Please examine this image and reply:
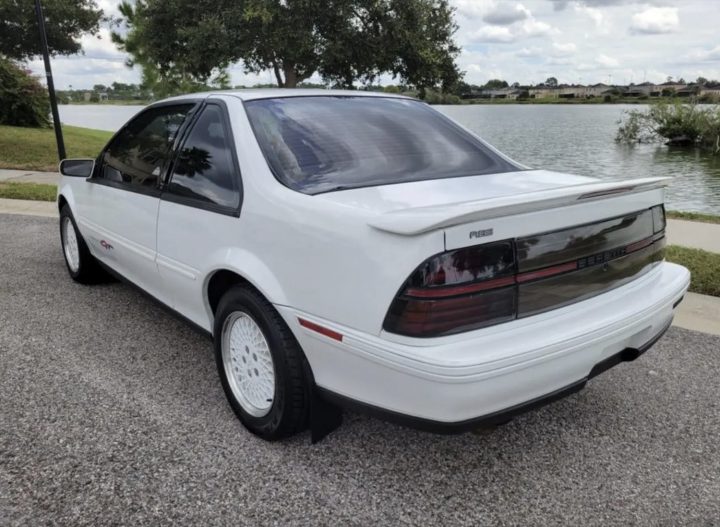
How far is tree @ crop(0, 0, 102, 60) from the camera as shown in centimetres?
1917

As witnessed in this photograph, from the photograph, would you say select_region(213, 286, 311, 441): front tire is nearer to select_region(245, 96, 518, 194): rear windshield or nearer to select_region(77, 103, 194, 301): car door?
select_region(245, 96, 518, 194): rear windshield

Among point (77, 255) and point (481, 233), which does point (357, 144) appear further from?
point (77, 255)

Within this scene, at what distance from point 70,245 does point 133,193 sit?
194 centimetres

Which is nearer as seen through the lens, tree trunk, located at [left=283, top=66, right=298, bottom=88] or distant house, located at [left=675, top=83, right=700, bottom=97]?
tree trunk, located at [left=283, top=66, right=298, bottom=88]

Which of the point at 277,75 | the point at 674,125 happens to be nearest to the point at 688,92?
the point at 674,125

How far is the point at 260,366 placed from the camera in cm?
275

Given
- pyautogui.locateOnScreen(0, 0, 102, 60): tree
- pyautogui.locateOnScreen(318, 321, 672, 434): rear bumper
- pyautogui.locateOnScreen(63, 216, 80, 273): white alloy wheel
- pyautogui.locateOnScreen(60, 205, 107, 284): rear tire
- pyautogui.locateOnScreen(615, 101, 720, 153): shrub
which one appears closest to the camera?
pyautogui.locateOnScreen(318, 321, 672, 434): rear bumper

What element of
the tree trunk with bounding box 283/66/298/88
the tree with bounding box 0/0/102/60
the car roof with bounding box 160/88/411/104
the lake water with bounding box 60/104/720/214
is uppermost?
the tree with bounding box 0/0/102/60

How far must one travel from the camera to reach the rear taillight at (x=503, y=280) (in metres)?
2.03

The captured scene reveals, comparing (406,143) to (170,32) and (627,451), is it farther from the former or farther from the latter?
(170,32)

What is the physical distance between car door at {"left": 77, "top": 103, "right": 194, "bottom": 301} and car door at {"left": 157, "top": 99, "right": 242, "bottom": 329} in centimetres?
16

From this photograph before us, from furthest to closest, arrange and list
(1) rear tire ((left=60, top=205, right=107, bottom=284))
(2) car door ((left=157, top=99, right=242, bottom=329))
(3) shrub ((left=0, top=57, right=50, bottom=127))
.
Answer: (3) shrub ((left=0, top=57, right=50, bottom=127)) < (1) rear tire ((left=60, top=205, right=107, bottom=284)) < (2) car door ((left=157, top=99, right=242, bottom=329))

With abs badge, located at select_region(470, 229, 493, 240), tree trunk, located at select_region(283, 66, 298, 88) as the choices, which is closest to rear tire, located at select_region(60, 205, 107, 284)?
abs badge, located at select_region(470, 229, 493, 240)

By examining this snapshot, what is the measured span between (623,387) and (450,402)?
1805 millimetres
